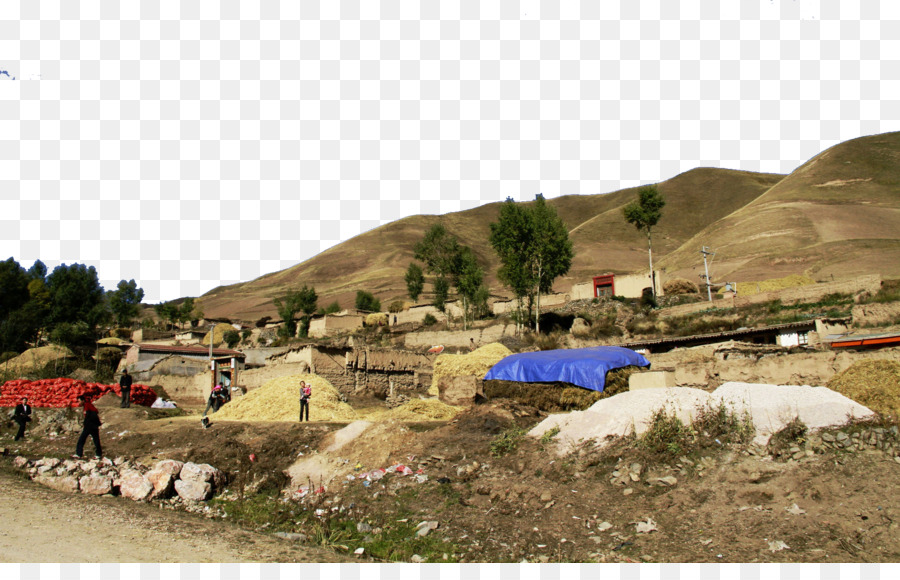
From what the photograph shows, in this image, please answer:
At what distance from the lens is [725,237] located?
86750 millimetres

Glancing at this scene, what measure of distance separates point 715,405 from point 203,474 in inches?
339

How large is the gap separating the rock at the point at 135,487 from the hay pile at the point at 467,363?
1216 centimetres

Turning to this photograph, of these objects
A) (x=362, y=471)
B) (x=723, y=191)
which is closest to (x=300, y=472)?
(x=362, y=471)

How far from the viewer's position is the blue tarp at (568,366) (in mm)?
14750

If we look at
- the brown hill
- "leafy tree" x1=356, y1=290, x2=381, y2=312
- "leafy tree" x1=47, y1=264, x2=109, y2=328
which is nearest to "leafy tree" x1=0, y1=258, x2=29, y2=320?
"leafy tree" x1=47, y1=264, x2=109, y2=328

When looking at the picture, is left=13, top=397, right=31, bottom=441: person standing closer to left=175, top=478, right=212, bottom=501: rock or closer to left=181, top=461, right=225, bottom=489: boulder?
left=181, top=461, right=225, bottom=489: boulder

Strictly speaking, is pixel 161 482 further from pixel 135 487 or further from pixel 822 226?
pixel 822 226

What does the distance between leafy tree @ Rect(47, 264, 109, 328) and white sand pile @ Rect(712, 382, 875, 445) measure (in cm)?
5467

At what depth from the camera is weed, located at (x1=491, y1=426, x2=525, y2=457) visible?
1018 cm

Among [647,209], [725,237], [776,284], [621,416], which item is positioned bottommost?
[621,416]

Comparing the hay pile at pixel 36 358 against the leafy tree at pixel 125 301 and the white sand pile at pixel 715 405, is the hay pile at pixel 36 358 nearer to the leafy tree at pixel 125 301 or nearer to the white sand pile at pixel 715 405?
the white sand pile at pixel 715 405

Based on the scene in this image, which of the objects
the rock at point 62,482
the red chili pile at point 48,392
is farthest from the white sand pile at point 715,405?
the red chili pile at point 48,392

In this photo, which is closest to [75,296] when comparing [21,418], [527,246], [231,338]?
[231,338]

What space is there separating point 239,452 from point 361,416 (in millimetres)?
5834
